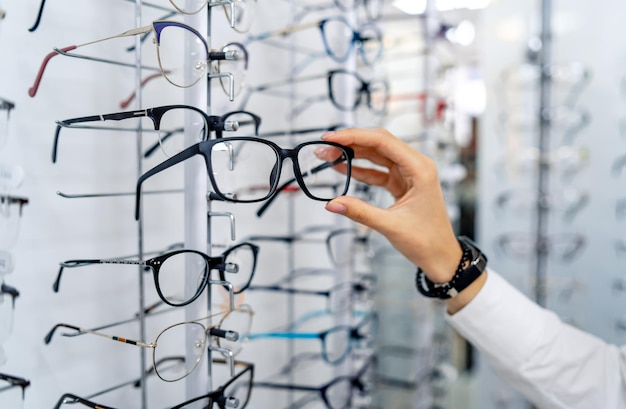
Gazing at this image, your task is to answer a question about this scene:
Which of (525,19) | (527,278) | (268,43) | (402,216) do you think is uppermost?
(525,19)

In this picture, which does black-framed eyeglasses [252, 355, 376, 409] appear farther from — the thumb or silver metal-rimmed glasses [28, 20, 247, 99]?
silver metal-rimmed glasses [28, 20, 247, 99]

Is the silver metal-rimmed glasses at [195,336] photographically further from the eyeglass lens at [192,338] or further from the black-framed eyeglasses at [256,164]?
the black-framed eyeglasses at [256,164]

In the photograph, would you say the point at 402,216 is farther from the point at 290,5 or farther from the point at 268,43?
the point at 290,5

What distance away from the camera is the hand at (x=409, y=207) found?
69cm

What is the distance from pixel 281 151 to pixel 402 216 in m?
0.21

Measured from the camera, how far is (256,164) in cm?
75

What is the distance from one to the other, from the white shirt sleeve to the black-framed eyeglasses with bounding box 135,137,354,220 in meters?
0.32

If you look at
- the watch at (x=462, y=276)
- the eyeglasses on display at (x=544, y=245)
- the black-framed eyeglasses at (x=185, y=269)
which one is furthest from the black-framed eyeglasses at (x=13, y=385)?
the eyeglasses on display at (x=544, y=245)

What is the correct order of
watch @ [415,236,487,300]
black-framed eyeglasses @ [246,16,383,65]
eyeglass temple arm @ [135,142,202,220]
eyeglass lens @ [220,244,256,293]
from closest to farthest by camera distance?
eyeglass temple arm @ [135,142,202,220], eyeglass lens @ [220,244,256,293], watch @ [415,236,487,300], black-framed eyeglasses @ [246,16,383,65]

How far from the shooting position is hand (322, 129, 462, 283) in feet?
2.27

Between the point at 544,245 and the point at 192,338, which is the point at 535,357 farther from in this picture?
the point at 544,245

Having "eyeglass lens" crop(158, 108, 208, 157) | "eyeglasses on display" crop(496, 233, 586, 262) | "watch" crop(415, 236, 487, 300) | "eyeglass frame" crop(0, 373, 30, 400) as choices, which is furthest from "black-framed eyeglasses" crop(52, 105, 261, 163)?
"eyeglasses on display" crop(496, 233, 586, 262)

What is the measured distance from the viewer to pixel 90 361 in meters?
0.75

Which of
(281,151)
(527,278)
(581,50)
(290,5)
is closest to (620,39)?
(581,50)
